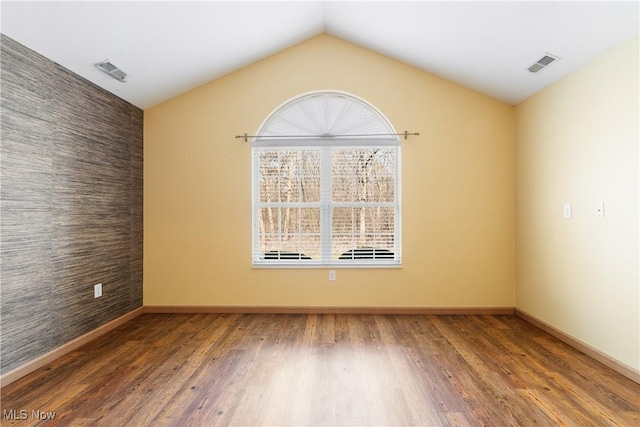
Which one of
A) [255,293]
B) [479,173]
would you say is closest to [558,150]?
[479,173]

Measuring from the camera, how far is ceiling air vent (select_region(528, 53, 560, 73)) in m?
2.96

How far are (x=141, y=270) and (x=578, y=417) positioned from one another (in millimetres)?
4091

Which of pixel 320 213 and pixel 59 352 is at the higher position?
pixel 320 213

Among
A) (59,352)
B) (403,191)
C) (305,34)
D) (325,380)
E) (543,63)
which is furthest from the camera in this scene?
(403,191)

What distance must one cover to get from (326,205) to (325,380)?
207cm

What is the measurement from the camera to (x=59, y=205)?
2895mm

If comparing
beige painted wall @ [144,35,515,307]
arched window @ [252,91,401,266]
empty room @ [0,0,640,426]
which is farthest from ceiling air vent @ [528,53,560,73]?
arched window @ [252,91,401,266]

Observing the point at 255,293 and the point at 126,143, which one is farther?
the point at 255,293

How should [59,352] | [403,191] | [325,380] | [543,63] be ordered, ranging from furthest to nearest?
[403,191] < [543,63] < [59,352] < [325,380]

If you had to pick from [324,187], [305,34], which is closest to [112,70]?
[305,34]

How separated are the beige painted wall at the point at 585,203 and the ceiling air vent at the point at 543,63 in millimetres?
242

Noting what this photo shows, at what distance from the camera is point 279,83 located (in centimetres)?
410

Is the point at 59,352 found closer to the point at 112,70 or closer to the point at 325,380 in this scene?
the point at 325,380

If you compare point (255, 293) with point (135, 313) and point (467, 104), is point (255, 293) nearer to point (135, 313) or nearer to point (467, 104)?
point (135, 313)
